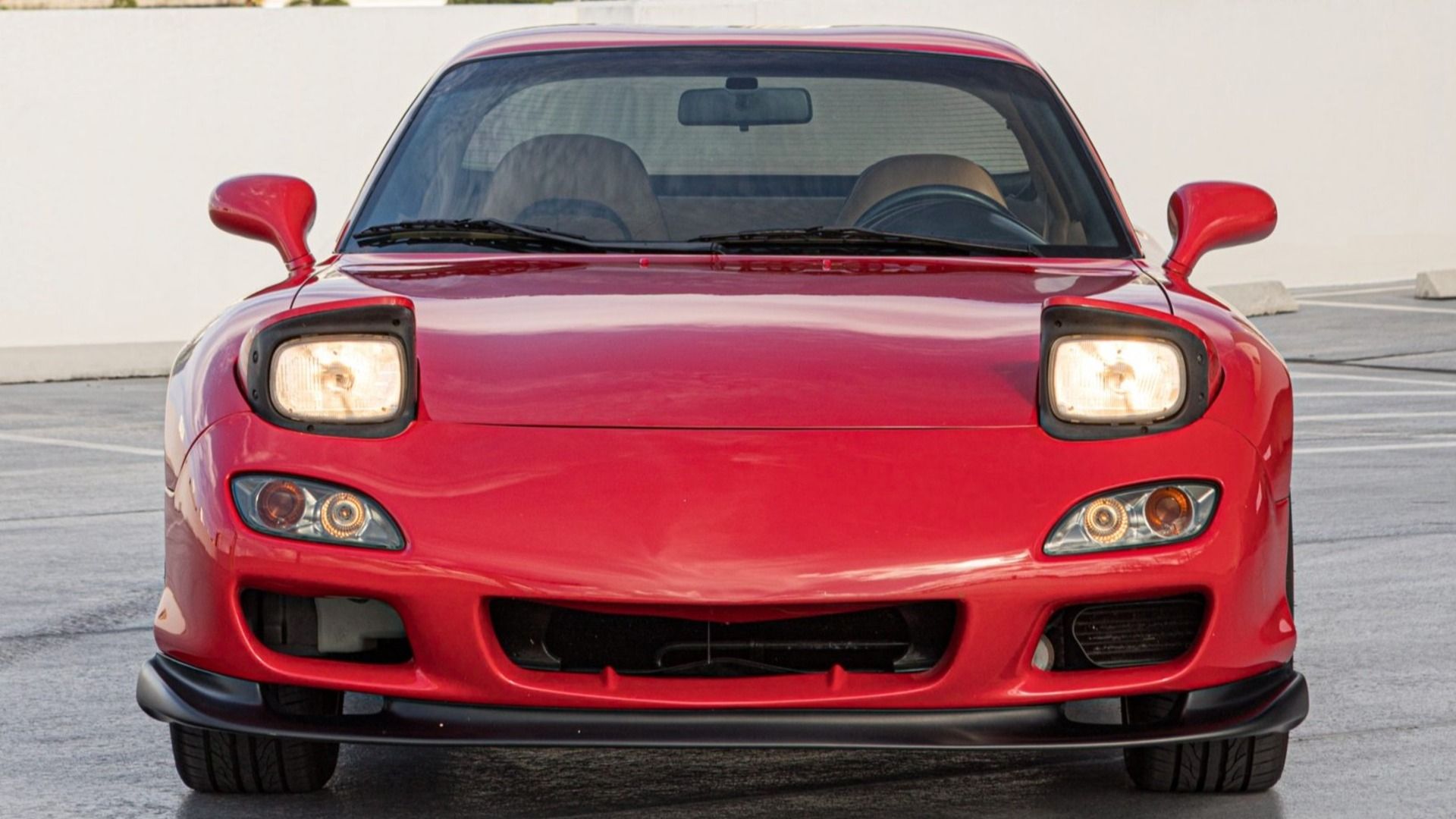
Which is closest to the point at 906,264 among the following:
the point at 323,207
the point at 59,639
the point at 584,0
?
the point at 59,639

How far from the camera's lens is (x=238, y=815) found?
3523mm

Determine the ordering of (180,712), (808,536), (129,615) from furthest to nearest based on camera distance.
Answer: (129,615) < (180,712) < (808,536)

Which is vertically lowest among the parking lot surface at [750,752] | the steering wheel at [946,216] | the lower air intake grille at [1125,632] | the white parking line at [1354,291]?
the white parking line at [1354,291]

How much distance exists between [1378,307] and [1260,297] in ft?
3.50

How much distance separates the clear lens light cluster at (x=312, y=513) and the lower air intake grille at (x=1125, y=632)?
1016 mm

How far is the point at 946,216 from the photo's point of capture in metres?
4.32

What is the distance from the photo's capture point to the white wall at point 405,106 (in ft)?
49.3

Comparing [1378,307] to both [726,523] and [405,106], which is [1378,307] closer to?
[405,106]

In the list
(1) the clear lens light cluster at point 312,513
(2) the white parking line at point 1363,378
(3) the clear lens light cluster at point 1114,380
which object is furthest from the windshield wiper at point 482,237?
(2) the white parking line at point 1363,378

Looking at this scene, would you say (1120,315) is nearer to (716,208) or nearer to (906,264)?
(906,264)

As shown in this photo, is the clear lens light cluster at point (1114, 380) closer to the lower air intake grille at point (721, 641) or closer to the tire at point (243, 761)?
the lower air intake grille at point (721, 641)

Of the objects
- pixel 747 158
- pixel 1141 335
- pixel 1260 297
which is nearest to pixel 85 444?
pixel 747 158

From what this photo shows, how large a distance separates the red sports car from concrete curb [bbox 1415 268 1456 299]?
1429 cm

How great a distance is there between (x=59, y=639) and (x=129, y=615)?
30cm
